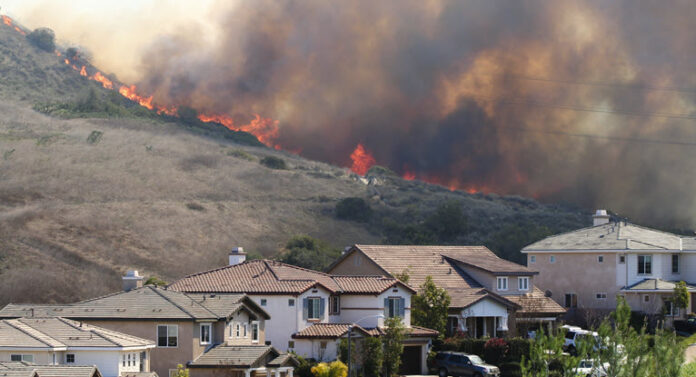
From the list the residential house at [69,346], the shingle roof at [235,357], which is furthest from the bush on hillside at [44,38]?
the residential house at [69,346]

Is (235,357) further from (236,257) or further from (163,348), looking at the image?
(236,257)

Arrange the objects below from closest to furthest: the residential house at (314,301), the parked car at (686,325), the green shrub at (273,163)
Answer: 1. the residential house at (314,301)
2. the parked car at (686,325)
3. the green shrub at (273,163)

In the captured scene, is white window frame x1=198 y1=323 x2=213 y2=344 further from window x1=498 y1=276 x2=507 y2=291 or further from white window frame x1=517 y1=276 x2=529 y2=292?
white window frame x1=517 y1=276 x2=529 y2=292

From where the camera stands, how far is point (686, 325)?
72438 millimetres

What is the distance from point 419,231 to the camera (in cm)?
11712

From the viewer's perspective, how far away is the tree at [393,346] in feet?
194

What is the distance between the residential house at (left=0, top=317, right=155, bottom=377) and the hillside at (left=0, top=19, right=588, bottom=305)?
1382 inches

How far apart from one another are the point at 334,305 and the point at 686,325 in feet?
79.8

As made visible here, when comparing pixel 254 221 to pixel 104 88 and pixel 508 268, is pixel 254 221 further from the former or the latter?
pixel 104 88

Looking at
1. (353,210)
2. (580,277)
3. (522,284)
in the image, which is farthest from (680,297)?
(353,210)

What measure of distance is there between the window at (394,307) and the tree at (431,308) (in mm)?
1860

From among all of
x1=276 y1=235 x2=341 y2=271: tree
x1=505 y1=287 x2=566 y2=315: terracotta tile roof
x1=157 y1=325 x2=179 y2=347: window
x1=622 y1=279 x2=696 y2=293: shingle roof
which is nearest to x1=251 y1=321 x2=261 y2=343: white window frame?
x1=157 y1=325 x2=179 y2=347: window

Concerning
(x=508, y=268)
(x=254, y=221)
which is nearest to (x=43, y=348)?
(x=508, y=268)

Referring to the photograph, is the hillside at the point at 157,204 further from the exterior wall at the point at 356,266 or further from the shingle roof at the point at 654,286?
the shingle roof at the point at 654,286
